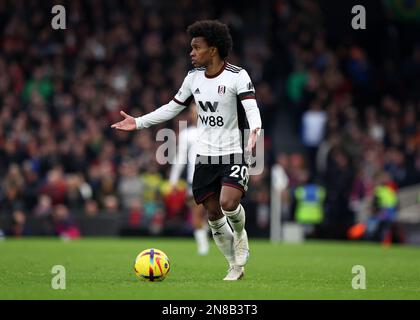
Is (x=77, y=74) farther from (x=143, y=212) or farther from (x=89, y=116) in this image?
(x=143, y=212)

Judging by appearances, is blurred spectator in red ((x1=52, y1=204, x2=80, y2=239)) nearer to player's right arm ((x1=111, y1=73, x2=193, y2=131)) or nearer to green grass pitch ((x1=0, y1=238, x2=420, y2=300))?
green grass pitch ((x1=0, y1=238, x2=420, y2=300))

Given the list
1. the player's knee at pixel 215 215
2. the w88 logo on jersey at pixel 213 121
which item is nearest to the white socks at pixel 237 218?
the player's knee at pixel 215 215

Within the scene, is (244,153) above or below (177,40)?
below

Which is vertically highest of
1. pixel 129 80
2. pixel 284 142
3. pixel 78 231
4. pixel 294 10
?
pixel 294 10

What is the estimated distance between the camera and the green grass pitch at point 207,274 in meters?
9.42

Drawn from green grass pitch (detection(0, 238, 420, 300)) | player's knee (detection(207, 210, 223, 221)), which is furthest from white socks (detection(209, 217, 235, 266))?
green grass pitch (detection(0, 238, 420, 300))

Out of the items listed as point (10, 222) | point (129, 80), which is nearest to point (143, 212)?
point (10, 222)

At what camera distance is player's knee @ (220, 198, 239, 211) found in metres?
10.9

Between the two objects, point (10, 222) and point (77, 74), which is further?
point (77, 74)

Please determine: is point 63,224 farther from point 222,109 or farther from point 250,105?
point 250,105

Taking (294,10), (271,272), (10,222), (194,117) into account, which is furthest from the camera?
(294,10)

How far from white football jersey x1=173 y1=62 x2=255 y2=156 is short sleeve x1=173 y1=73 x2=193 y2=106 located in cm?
18

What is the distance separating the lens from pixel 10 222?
2453cm

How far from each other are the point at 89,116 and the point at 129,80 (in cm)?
190
